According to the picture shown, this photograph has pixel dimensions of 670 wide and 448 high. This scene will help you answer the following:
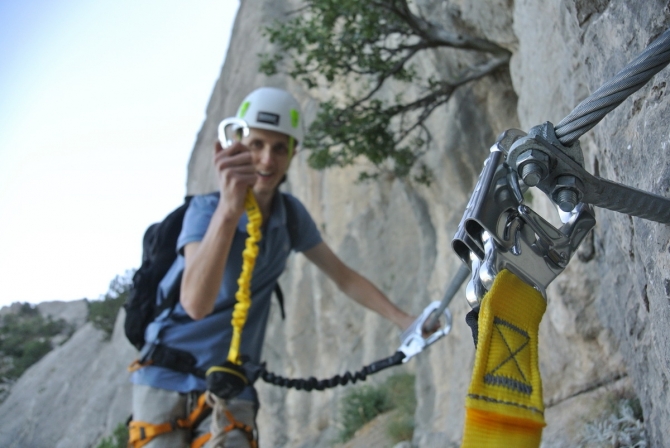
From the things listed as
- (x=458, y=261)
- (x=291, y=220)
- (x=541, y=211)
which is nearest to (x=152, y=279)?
(x=291, y=220)

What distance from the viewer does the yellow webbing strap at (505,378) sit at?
92 cm

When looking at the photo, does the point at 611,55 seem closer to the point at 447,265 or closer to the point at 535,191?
the point at 535,191

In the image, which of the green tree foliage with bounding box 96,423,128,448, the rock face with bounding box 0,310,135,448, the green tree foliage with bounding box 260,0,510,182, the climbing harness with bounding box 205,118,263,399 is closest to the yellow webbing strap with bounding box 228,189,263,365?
the climbing harness with bounding box 205,118,263,399

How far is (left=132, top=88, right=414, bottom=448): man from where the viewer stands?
2.67 meters

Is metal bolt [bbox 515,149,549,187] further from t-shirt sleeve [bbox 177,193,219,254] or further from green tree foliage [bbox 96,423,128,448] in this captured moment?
green tree foliage [bbox 96,423,128,448]

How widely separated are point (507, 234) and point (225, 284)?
230cm

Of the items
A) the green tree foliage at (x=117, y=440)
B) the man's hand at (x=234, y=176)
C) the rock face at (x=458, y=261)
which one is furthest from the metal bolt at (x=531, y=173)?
the green tree foliage at (x=117, y=440)

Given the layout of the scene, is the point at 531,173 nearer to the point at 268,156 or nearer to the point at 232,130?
the point at 268,156

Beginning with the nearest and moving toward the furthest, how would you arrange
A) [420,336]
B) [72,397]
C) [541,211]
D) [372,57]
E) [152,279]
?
A: [420,336] < [152,279] < [541,211] < [372,57] < [72,397]

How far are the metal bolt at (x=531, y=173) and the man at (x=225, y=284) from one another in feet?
5.99

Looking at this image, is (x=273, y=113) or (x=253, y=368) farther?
(x=273, y=113)

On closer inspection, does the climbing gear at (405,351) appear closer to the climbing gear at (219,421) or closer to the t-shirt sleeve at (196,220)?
the climbing gear at (219,421)

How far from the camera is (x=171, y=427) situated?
121 inches

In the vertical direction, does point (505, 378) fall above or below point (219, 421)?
below
